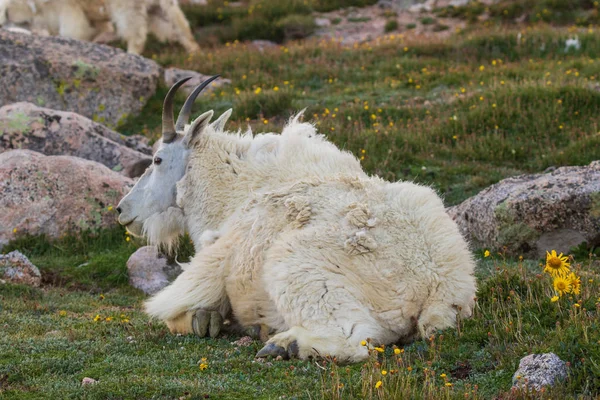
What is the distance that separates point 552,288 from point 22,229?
7090 millimetres

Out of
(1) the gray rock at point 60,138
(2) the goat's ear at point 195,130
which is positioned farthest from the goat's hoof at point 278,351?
(1) the gray rock at point 60,138

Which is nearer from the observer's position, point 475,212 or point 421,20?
point 475,212

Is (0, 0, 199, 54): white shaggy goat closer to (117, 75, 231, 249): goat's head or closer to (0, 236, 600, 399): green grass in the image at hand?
(117, 75, 231, 249): goat's head

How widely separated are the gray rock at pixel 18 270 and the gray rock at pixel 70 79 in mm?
6609

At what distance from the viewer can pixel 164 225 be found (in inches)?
318

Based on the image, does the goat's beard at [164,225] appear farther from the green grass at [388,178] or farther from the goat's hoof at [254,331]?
the goat's hoof at [254,331]

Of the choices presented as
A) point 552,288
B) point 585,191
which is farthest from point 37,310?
point 585,191

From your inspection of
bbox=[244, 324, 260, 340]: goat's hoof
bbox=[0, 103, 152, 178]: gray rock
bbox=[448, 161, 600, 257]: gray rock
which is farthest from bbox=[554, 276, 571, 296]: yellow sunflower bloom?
A: bbox=[0, 103, 152, 178]: gray rock

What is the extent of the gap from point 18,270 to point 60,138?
3558mm

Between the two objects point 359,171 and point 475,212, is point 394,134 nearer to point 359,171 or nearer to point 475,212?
point 475,212

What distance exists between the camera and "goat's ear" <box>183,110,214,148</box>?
305 inches

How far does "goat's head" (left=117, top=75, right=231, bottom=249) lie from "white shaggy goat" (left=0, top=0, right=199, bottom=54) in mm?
15614

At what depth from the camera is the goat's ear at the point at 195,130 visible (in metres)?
7.74

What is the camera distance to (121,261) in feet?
34.1
